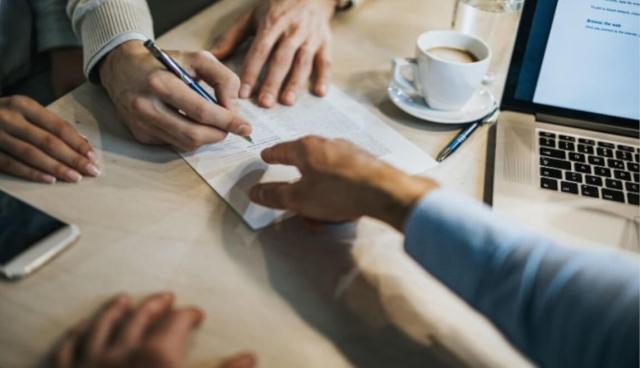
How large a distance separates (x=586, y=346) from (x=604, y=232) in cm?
23

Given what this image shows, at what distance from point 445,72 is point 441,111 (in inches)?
2.8

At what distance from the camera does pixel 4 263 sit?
0.58 metres

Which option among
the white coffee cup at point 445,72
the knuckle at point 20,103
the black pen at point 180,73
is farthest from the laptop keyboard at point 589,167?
the knuckle at point 20,103

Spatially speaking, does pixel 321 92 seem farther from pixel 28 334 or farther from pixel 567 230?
pixel 28 334

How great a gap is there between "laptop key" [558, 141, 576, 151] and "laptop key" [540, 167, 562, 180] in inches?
2.0

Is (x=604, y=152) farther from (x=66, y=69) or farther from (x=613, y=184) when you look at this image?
(x=66, y=69)

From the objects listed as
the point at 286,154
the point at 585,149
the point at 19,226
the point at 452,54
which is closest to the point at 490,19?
the point at 452,54

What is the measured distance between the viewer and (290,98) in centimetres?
86

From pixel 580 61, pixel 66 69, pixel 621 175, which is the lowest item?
pixel 66 69

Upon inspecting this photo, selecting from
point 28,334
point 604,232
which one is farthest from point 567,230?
point 28,334

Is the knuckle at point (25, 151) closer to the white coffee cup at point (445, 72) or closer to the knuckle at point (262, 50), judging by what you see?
the knuckle at point (262, 50)

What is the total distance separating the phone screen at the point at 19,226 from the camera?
0.59 metres

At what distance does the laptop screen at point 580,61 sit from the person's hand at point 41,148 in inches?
22.6

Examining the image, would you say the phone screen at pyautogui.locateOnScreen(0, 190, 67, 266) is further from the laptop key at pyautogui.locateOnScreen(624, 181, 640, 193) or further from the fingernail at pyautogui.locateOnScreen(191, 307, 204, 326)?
the laptop key at pyautogui.locateOnScreen(624, 181, 640, 193)
